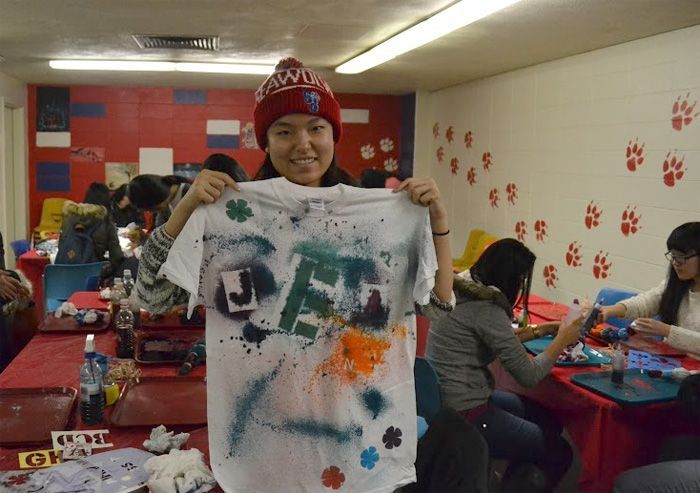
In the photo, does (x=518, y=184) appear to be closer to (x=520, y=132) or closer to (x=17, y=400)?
(x=520, y=132)

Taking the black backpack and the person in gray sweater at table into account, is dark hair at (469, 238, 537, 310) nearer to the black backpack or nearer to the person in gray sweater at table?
the person in gray sweater at table

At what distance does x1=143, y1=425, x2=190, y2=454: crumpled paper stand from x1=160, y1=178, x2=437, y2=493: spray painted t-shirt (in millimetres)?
412

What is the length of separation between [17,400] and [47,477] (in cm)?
64

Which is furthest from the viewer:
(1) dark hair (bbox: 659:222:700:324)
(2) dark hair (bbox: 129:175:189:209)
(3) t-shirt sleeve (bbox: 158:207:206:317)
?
(2) dark hair (bbox: 129:175:189:209)

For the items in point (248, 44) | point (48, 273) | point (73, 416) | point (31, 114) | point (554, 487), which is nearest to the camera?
point (73, 416)

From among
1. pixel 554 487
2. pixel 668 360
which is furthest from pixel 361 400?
pixel 668 360

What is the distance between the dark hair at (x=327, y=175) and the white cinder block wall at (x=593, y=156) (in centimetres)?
341

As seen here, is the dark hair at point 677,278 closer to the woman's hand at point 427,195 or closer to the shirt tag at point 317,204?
the woman's hand at point 427,195

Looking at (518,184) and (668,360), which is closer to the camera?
(668,360)

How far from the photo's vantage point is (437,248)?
65.2 inches

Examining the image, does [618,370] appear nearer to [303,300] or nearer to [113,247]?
[303,300]

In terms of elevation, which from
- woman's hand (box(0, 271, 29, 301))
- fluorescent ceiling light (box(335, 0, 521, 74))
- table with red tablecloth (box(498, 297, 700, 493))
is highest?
fluorescent ceiling light (box(335, 0, 521, 74))

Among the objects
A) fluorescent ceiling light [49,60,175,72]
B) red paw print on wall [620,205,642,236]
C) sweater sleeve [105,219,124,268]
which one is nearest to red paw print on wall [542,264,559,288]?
red paw print on wall [620,205,642,236]

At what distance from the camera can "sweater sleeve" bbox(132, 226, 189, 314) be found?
1510 mm
